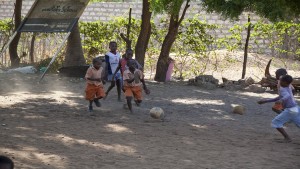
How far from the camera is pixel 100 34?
19172 millimetres

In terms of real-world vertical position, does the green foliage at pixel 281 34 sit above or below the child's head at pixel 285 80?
above

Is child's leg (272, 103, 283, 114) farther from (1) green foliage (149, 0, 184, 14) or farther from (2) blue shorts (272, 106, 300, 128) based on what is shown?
(1) green foliage (149, 0, 184, 14)

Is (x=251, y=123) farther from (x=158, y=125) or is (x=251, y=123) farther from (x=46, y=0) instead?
(x=46, y=0)

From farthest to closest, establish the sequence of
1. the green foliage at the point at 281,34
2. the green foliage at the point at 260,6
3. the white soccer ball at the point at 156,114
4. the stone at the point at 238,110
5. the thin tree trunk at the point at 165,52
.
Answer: the green foliage at the point at 281,34
the thin tree trunk at the point at 165,52
the stone at the point at 238,110
the green foliage at the point at 260,6
the white soccer ball at the point at 156,114

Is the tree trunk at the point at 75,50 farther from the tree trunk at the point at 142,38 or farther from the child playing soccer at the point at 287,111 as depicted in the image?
the child playing soccer at the point at 287,111

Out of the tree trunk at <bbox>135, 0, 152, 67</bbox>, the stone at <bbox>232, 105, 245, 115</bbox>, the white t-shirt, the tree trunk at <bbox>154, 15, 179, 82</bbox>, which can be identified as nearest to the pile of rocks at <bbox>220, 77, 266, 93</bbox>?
the tree trunk at <bbox>154, 15, 179, 82</bbox>

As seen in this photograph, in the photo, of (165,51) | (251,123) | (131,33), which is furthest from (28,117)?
(131,33)

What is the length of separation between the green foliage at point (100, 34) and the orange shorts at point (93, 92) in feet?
27.3

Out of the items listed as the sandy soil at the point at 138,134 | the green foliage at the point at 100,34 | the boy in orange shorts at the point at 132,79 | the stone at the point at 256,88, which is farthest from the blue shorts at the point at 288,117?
the green foliage at the point at 100,34

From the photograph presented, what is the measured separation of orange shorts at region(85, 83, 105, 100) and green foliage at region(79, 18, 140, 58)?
27.3ft

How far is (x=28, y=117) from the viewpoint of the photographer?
1002cm

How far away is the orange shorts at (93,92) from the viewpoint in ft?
34.9

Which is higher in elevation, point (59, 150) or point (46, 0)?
point (46, 0)

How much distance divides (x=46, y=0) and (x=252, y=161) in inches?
309
